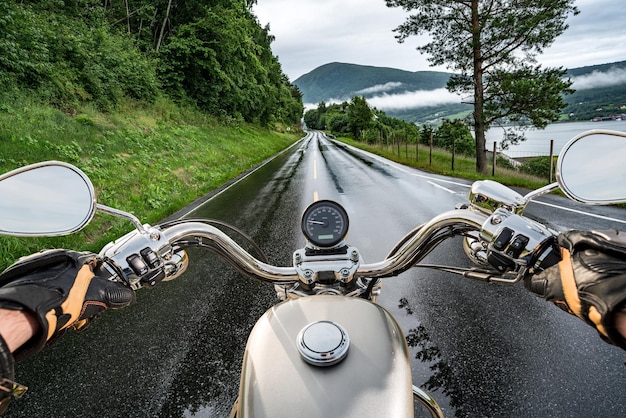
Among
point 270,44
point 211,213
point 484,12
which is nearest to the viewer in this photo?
point 211,213

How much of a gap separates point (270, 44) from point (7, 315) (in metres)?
43.6

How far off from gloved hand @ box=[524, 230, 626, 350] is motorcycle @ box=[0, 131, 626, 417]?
14 centimetres

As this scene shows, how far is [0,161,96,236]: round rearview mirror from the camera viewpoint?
104 cm

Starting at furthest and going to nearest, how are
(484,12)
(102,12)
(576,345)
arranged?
(102,12) → (484,12) → (576,345)

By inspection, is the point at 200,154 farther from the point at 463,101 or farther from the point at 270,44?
the point at 270,44

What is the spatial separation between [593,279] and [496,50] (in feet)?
51.8

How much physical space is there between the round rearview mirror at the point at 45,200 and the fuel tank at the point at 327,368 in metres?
0.72

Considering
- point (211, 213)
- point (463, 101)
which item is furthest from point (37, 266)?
point (463, 101)

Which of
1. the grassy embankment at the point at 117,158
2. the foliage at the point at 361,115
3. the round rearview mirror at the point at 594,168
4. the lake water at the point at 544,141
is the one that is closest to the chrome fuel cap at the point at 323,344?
the round rearview mirror at the point at 594,168

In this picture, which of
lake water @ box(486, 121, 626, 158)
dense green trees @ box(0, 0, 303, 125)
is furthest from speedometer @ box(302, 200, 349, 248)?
dense green trees @ box(0, 0, 303, 125)

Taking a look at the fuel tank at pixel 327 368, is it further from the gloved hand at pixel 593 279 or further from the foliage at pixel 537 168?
the foliage at pixel 537 168

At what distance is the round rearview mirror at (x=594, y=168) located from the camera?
3.52ft

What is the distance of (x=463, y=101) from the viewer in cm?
1495

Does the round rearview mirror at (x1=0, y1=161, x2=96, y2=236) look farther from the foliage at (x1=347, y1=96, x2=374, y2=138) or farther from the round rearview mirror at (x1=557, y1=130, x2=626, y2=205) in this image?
the foliage at (x1=347, y1=96, x2=374, y2=138)
